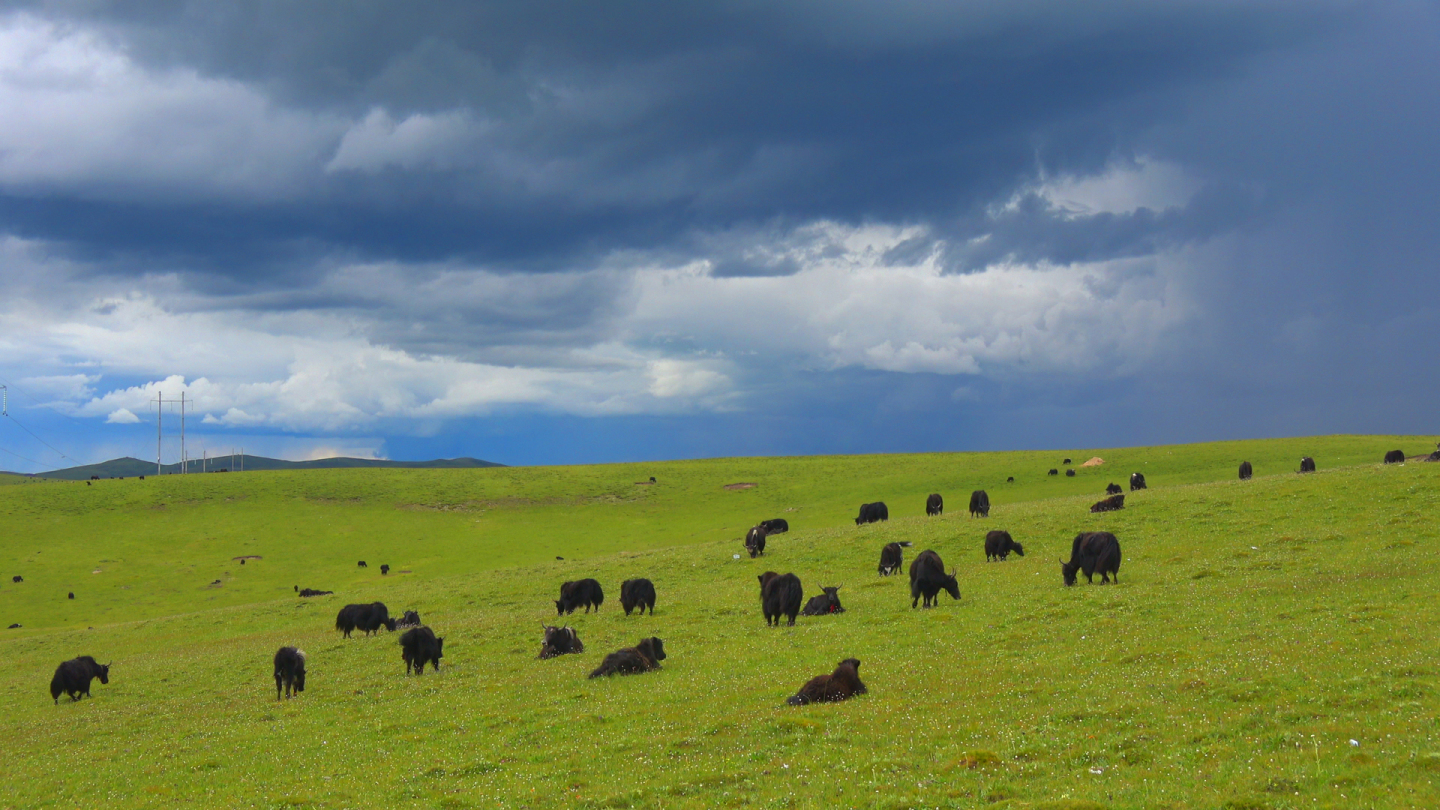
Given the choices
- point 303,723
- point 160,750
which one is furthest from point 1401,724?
point 160,750

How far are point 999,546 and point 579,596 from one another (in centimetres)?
1858

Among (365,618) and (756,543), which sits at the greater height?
(756,543)

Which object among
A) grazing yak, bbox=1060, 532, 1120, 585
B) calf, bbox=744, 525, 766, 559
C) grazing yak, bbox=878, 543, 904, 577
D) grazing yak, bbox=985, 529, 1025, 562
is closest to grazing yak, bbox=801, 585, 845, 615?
grazing yak, bbox=878, 543, 904, 577

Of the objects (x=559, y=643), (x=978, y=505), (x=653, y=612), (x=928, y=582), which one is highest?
(x=978, y=505)

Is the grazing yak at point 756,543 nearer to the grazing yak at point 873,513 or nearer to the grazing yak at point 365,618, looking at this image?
the grazing yak at point 873,513

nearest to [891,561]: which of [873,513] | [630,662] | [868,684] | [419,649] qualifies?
[630,662]

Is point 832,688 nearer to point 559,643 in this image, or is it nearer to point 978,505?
point 559,643

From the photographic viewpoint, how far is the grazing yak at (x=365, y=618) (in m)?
38.0

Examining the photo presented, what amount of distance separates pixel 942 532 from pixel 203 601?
5464cm

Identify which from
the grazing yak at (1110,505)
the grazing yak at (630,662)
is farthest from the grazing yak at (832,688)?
the grazing yak at (1110,505)

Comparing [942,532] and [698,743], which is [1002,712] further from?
[942,532]

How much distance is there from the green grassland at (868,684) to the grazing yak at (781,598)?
2.04 ft

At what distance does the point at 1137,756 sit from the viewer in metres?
11.0

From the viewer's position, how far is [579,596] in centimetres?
3644
